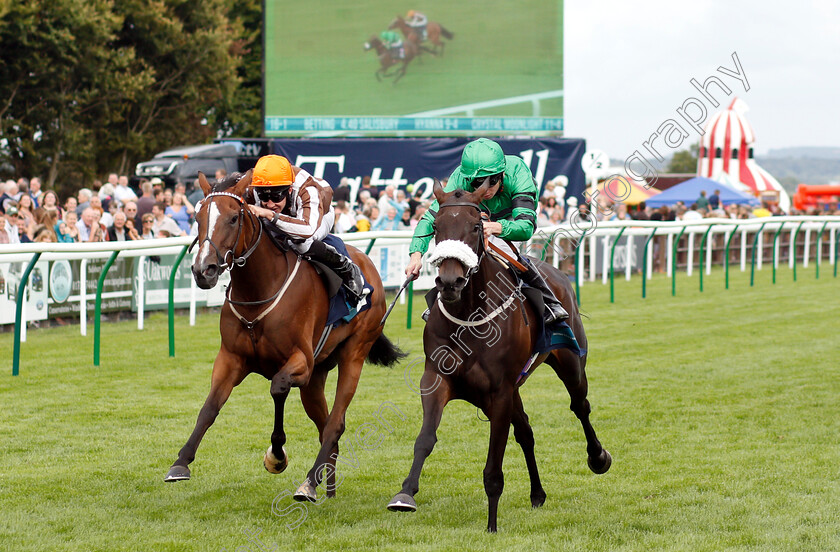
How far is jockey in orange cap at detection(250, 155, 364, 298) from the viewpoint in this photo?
5430mm

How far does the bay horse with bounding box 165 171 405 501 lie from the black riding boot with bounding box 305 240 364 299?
0.08 metres

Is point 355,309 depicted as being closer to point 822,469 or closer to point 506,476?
point 506,476

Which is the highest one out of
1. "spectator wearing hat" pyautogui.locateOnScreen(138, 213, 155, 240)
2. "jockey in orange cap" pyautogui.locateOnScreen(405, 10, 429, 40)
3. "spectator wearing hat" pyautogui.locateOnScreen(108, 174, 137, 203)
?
"jockey in orange cap" pyautogui.locateOnScreen(405, 10, 429, 40)

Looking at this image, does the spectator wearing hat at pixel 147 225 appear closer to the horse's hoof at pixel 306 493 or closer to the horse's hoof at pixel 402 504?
the horse's hoof at pixel 306 493

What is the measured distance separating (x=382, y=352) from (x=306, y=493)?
1.31 meters

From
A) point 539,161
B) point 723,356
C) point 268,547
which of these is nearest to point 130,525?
point 268,547

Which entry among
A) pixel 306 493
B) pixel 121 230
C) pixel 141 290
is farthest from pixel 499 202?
pixel 121 230

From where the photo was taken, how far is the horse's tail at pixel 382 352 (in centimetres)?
623

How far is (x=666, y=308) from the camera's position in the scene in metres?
13.9

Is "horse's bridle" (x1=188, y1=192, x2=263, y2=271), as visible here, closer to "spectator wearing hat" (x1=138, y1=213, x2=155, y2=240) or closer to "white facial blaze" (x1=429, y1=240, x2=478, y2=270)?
"white facial blaze" (x1=429, y1=240, x2=478, y2=270)

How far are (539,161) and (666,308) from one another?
5.82 meters

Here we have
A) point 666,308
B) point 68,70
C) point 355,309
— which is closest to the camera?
point 355,309

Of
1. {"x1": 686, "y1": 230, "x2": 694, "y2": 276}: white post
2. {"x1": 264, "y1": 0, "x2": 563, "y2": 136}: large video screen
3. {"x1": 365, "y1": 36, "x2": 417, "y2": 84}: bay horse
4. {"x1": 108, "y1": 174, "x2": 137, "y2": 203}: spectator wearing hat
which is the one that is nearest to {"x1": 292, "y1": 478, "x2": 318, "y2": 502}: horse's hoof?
{"x1": 108, "y1": 174, "x2": 137, "y2": 203}: spectator wearing hat

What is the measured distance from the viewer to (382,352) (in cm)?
626
